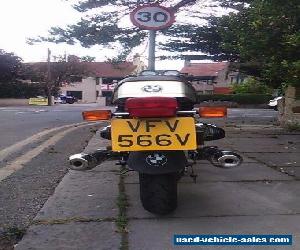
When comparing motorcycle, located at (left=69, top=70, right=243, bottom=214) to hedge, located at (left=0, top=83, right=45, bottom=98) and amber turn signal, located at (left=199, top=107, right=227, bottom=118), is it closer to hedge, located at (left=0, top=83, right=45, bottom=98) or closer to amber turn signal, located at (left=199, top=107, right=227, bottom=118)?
amber turn signal, located at (left=199, top=107, right=227, bottom=118)

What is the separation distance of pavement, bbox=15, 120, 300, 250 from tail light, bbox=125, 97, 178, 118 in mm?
898

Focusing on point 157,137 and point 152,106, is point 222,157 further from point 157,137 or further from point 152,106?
point 152,106

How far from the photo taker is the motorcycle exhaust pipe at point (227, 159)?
4.45m

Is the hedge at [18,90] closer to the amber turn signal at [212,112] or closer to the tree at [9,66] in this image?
the tree at [9,66]

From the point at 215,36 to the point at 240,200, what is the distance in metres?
17.5

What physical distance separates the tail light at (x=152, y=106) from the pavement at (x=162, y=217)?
0.90 meters

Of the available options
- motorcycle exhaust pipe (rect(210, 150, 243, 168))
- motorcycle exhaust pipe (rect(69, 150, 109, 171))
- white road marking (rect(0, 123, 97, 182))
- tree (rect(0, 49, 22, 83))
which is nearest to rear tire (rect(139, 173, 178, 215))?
motorcycle exhaust pipe (rect(210, 150, 243, 168))

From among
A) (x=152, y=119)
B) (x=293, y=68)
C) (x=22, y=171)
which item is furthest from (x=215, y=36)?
(x=152, y=119)

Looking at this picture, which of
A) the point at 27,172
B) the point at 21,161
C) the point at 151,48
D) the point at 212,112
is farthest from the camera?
the point at 151,48

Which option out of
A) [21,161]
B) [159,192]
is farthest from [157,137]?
[21,161]

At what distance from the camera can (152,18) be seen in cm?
825

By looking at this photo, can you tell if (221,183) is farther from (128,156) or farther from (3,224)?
(3,224)

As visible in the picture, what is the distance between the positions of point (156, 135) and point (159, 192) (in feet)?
1.61

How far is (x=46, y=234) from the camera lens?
378cm
